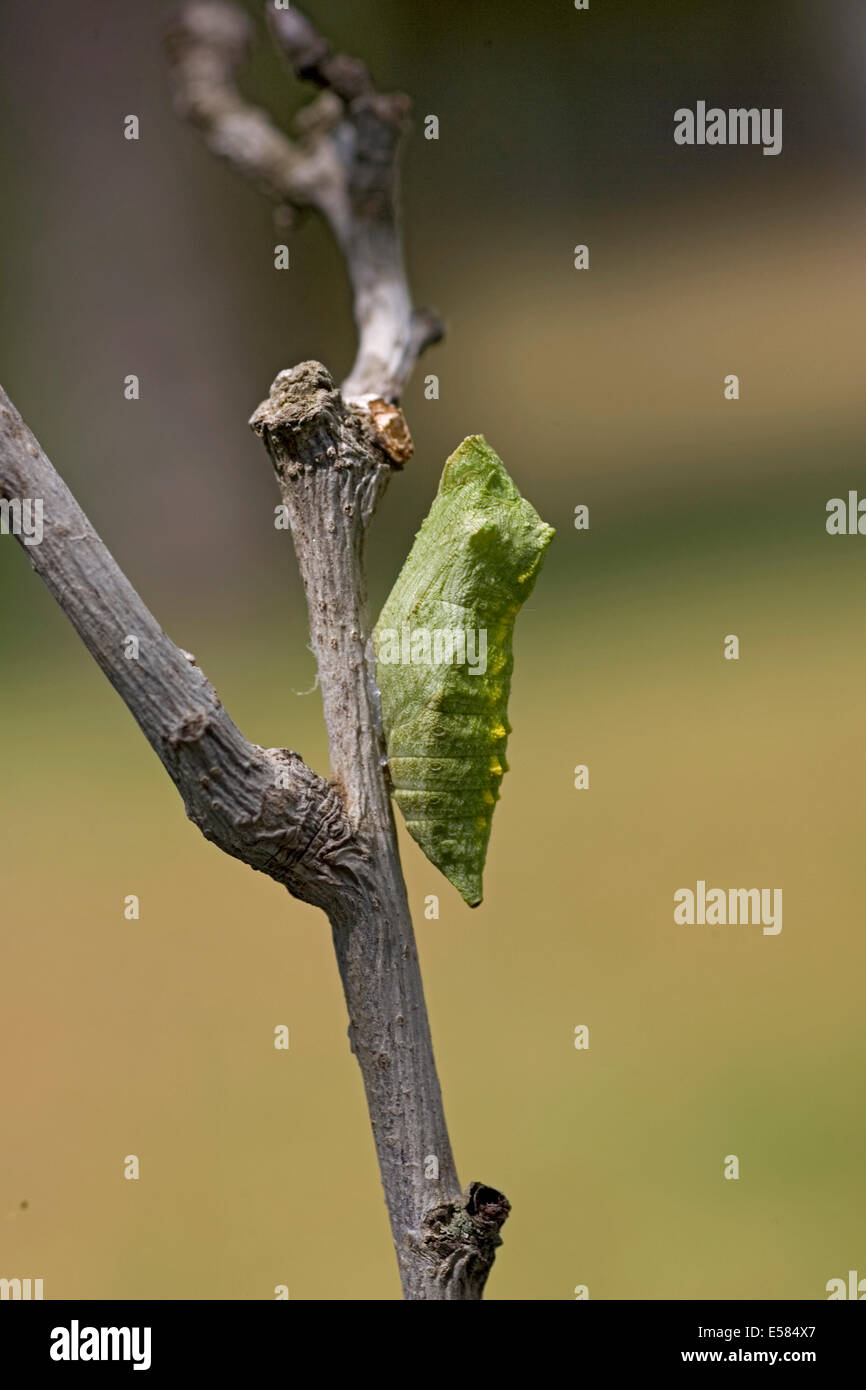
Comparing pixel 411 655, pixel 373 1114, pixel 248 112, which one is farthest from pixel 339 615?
pixel 248 112

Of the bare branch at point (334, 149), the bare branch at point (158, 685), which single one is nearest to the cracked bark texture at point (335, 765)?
the bare branch at point (158, 685)

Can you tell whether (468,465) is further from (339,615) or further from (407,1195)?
(407,1195)

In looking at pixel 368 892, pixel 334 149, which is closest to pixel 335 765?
pixel 368 892

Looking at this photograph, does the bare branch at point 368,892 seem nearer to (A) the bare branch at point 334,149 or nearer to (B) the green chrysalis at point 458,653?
(B) the green chrysalis at point 458,653

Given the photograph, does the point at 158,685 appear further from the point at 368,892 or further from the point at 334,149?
the point at 334,149

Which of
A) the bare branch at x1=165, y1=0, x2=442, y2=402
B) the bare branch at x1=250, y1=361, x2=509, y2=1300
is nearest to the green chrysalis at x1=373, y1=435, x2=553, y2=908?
the bare branch at x1=250, y1=361, x2=509, y2=1300

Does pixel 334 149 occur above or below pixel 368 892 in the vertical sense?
above
